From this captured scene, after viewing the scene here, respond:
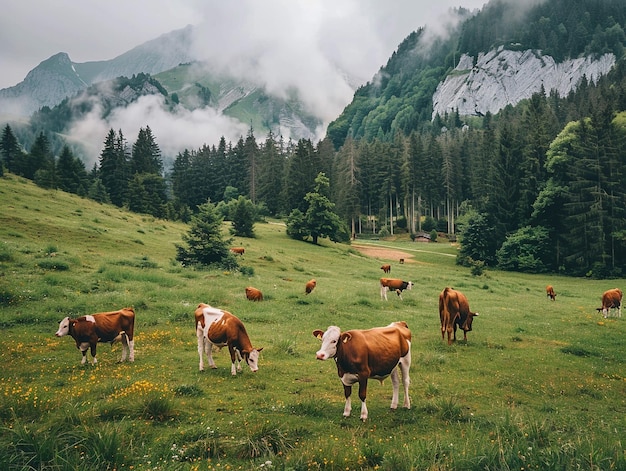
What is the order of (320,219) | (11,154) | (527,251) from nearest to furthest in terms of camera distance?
(527,251) < (320,219) < (11,154)

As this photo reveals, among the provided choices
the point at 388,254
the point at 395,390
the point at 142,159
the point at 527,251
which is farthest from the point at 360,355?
the point at 142,159

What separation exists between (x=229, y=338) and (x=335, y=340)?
4.19 m

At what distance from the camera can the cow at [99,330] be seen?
11.6 m

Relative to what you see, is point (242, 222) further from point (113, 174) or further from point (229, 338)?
point (229, 338)

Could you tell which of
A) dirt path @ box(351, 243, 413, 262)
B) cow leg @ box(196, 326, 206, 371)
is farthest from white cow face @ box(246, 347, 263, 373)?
dirt path @ box(351, 243, 413, 262)

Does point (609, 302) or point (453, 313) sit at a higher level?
point (453, 313)

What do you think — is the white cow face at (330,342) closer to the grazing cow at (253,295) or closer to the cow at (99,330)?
the cow at (99,330)

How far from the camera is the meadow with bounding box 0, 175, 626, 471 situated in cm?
632

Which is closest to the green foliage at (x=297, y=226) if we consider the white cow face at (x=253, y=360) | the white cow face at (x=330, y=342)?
the white cow face at (x=253, y=360)

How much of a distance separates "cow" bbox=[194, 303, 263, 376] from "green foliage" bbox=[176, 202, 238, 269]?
19149 millimetres

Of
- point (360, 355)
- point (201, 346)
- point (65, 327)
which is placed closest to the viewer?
point (360, 355)

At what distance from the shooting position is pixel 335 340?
845 cm

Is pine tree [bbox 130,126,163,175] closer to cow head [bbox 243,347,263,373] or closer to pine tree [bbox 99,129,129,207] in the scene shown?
pine tree [bbox 99,129,129,207]

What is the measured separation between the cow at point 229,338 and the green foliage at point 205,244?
62.8 feet
